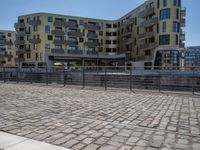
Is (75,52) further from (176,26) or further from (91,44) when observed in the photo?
(176,26)

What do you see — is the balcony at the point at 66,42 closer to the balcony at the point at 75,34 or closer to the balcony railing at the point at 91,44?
the balcony at the point at 75,34

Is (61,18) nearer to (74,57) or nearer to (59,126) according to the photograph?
(74,57)

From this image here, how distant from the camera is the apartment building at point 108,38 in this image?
39156mm

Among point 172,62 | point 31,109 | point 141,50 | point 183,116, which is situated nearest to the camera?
point 183,116

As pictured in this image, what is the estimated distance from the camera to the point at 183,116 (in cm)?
636

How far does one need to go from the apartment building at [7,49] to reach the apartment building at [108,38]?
1572 cm

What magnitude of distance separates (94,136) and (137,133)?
42.7 inches

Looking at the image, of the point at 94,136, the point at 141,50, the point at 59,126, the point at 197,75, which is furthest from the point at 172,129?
the point at 141,50

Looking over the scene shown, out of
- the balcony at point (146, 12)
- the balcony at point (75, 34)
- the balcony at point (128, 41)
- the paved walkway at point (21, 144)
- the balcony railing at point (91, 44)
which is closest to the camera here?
the paved walkway at point (21, 144)

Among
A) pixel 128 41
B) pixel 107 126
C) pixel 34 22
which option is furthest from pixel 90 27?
pixel 107 126

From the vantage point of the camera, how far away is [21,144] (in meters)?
4.12

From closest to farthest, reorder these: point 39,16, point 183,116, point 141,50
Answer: point 183,116 → point 141,50 → point 39,16

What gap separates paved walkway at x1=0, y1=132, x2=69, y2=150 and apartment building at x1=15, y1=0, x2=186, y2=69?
121 ft

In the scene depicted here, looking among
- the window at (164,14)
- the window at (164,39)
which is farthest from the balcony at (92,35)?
the window at (164,39)
